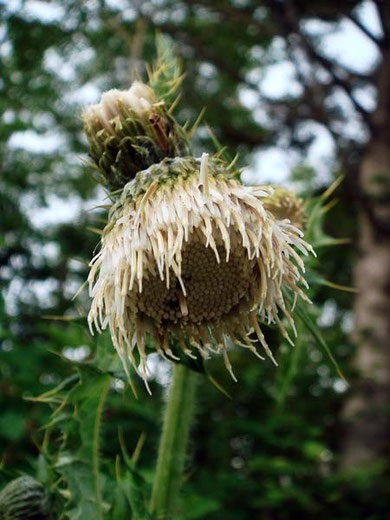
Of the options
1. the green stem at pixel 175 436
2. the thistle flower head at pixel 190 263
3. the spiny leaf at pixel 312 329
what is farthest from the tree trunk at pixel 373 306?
the thistle flower head at pixel 190 263

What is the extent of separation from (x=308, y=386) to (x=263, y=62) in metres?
5.12

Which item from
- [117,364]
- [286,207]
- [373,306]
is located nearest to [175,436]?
[117,364]

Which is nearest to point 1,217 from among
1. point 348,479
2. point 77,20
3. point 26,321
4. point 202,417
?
point 26,321

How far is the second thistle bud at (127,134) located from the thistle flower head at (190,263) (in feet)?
0.68

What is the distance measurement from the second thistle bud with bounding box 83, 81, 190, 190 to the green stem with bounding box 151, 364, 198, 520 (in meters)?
0.63

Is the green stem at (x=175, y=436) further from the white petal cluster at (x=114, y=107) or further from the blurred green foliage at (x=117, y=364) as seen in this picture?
the white petal cluster at (x=114, y=107)

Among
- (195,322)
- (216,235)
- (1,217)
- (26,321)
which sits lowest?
(26,321)

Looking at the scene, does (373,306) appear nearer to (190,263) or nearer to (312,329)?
(312,329)

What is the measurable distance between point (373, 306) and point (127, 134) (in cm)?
475

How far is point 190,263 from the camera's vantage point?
1.62m

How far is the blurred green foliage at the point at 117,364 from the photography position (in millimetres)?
1976

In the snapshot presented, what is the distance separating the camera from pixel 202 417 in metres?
4.50

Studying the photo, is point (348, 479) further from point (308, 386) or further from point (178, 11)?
point (178, 11)

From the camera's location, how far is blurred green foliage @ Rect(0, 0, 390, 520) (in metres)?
1.98
